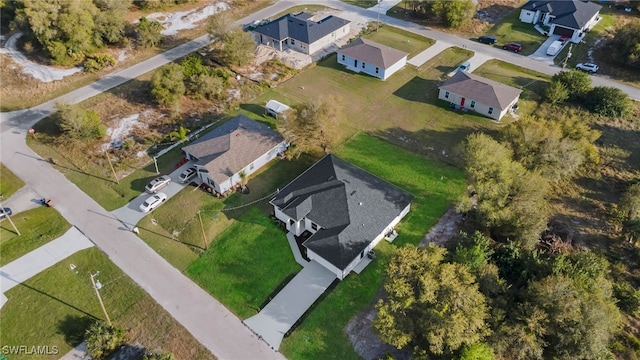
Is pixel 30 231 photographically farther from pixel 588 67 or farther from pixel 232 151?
pixel 588 67

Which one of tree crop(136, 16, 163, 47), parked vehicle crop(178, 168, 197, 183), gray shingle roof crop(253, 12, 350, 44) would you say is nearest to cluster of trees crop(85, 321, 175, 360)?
parked vehicle crop(178, 168, 197, 183)

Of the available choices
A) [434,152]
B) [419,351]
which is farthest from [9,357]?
[434,152]

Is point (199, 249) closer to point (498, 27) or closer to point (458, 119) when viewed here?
point (458, 119)

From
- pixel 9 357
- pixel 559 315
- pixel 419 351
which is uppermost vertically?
pixel 559 315

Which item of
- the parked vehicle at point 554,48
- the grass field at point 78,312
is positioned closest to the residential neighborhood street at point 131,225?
the grass field at point 78,312

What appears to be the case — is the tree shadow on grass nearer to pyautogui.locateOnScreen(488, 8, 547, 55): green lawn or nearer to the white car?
the white car
